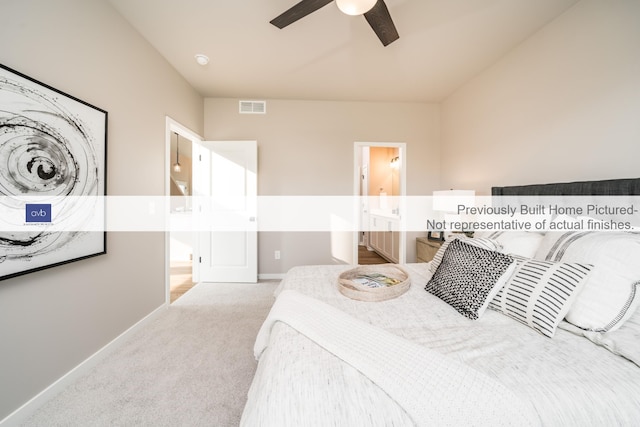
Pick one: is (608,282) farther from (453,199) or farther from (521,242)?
(453,199)

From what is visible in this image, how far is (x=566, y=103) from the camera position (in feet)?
6.02

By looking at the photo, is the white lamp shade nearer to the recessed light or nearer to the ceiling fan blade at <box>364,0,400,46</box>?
the ceiling fan blade at <box>364,0,400,46</box>

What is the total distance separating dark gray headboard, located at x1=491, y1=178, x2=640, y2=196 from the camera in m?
1.38

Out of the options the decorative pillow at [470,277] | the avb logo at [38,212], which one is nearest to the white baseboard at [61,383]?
the avb logo at [38,212]

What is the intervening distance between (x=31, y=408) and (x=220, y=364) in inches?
38.1

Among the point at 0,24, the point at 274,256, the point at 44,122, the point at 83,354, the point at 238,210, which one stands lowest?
the point at 83,354

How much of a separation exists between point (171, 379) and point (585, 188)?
299 centimetres

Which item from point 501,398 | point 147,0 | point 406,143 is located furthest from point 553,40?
point 147,0

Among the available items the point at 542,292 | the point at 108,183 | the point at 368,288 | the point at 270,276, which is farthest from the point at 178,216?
the point at 542,292

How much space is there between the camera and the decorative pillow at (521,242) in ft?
4.88

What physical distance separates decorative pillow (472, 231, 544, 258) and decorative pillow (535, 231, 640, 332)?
0.28 metres

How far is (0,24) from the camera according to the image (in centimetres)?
121

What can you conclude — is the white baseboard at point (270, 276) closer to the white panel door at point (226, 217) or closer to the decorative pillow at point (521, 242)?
the white panel door at point (226, 217)

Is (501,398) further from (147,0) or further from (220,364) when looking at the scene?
(147,0)
